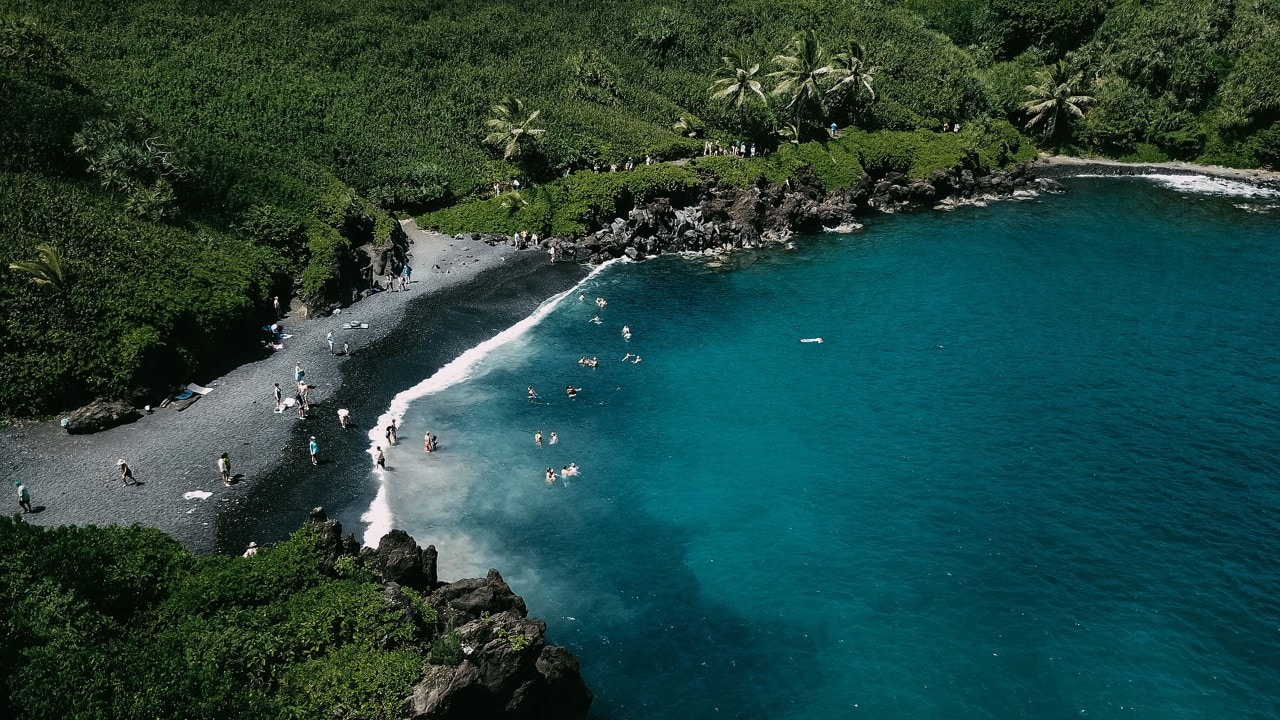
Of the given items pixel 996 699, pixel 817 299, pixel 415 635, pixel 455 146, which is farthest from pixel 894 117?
pixel 415 635

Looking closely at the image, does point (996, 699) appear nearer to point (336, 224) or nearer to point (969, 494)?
point (969, 494)

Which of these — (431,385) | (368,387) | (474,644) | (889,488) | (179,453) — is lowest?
(889,488)

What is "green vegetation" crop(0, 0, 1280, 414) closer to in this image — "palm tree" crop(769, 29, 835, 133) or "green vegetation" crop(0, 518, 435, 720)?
"palm tree" crop(769, 29, 835, 133)

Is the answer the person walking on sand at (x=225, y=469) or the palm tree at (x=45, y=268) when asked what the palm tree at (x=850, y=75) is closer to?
the person walking on sand at (x=225, y=469)


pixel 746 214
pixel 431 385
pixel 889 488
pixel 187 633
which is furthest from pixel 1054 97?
pixel 187 633

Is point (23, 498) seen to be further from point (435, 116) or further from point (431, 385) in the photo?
point (435, 116)

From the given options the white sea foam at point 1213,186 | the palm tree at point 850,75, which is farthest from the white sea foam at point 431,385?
the white sea foam at point 1213,186
